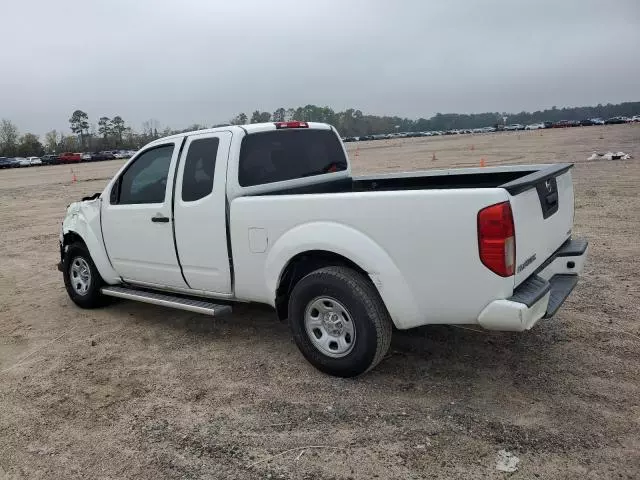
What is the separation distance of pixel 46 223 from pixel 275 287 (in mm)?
11771

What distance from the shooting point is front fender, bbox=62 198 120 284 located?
19.2 ft

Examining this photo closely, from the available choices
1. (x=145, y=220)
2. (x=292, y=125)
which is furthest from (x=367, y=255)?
(x=145, y=220)

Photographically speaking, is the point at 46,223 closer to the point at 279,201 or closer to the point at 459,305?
the point at 279,201

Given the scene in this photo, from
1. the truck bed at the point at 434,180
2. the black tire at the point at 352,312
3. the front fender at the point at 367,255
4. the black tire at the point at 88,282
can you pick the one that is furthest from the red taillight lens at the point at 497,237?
the black tire at the point at 88,282

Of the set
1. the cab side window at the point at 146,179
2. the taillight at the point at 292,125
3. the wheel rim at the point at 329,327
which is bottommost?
the wheel rim at the point at 329,327

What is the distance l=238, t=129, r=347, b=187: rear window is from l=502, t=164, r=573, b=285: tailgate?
219 cm

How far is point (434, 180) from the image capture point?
5328mm

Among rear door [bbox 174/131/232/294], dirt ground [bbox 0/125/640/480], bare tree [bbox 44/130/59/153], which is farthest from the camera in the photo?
bare tree [bbox 44/130/59/153]

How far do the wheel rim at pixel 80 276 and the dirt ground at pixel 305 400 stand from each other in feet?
1.46

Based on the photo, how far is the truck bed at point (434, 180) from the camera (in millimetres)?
4870

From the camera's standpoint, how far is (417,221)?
3406mm

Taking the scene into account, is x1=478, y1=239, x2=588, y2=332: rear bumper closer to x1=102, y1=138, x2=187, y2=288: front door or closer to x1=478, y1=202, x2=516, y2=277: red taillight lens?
x1=478, y1=202, x2=516, y2=277: red taillight lens

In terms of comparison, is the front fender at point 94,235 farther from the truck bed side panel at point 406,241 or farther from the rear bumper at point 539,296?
the rear bumper at point 539,296

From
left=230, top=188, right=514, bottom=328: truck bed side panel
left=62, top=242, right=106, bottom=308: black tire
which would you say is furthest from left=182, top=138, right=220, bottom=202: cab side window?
left=62, top=242, right=106, bottom=308: black tire
